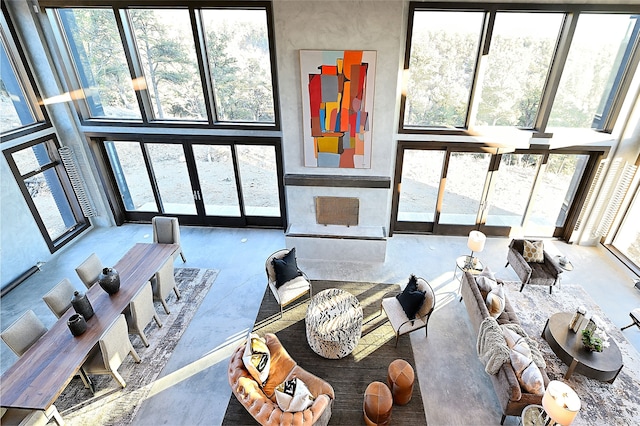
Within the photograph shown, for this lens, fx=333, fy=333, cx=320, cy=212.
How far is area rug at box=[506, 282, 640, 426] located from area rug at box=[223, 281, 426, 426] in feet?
7.41

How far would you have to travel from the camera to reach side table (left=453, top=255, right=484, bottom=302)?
666 cm

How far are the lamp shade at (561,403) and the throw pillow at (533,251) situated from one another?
3.53m

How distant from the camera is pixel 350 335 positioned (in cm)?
507

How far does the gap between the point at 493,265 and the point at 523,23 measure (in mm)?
4877

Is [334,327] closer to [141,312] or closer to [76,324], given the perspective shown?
[141,312]

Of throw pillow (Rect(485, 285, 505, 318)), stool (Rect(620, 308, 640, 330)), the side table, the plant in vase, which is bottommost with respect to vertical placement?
stool (Rect(620, 308, 640, 330))

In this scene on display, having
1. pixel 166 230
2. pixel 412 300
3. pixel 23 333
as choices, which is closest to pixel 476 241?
pixel 412 300

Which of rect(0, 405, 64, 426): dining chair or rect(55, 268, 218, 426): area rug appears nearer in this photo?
rect(0, 405, 64, 426): dining chair

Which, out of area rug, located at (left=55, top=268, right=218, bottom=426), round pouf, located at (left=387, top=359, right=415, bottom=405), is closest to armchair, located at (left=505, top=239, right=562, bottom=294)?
round pouf, located at (left=387, top=359, right=415, bottom=405)

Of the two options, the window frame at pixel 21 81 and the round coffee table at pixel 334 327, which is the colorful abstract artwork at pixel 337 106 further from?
the window frame at pixel 21 81

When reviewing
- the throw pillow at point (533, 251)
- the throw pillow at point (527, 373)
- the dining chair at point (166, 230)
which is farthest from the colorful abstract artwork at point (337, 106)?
the throw pillow at point (527, 373)

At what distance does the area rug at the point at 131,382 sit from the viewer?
4.61 m

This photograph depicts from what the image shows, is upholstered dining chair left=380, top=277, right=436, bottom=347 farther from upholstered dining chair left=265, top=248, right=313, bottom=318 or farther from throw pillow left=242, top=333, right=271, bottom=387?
throw pillow left=242, top=333, right=271, bottom=387

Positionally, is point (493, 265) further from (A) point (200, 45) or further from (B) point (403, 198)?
(A) point (200, 45)
